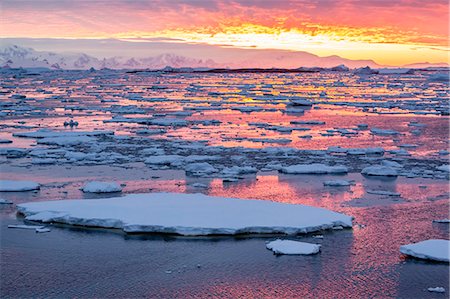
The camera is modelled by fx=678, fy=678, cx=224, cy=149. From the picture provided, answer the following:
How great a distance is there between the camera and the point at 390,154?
15211 millimetres

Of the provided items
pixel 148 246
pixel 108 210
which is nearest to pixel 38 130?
pixel 108 210

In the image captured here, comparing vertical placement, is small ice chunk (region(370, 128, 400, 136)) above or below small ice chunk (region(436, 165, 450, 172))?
above

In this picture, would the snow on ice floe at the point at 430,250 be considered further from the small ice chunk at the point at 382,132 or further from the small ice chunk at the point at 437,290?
the small ice chunk at the point at 382,132

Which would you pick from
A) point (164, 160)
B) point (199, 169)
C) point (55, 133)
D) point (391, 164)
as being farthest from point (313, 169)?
point (55, 133)

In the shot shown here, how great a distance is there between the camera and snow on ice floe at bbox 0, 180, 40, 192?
1072cm

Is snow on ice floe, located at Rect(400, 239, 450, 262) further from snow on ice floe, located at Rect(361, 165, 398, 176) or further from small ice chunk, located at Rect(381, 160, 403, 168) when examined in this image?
small ice chunk, located at Rect(381, 160, 403, 168)

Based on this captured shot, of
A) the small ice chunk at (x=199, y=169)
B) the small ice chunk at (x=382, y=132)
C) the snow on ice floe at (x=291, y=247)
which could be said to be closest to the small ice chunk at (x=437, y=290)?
the snow on ice floe at (x=291, y=247)

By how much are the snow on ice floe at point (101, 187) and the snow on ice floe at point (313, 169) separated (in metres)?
3.40

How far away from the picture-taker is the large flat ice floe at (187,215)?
8.48 meters

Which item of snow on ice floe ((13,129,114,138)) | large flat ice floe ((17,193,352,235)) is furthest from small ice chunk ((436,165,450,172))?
snow on ice floe ((13,129,114,138))

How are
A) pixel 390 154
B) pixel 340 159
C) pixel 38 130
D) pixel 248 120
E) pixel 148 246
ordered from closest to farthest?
pixel 148 246, pixel 340 159, pixel 390 154, pixel 38 130, pixel 248 120

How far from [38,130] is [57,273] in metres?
12.2

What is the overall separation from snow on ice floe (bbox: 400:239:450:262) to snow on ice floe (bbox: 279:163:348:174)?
15.1 ft

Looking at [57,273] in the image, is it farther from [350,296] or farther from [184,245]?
[350,296]
